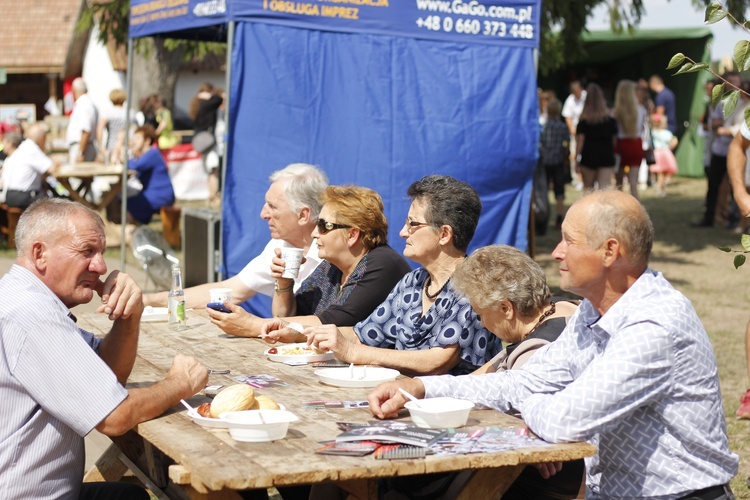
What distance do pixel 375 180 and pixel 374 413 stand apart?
520 centimetres

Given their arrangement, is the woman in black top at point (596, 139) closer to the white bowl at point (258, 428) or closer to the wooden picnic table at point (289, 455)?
the wooden picnic table at point (289, 455)

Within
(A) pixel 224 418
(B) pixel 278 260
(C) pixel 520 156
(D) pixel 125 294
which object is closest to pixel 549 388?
(A) pixel 224 418

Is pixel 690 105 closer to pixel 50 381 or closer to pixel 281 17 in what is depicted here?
pixel 281 17

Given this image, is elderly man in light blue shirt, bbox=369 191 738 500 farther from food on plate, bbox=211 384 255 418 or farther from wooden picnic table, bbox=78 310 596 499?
food on plate, bbox=211 384 255 418

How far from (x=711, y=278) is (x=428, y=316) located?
7.87 metres

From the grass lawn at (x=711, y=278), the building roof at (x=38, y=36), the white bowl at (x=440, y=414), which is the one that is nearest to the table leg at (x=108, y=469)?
the white bowl at (x=440, y=414)

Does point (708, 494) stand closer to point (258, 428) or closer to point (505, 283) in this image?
point (505, 283)

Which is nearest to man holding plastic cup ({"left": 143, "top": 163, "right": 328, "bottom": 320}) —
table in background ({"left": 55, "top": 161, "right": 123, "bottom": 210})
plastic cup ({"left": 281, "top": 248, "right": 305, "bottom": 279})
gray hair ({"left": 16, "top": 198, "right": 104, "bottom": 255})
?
plastic cup ({"left": 281, "top": 248, "right": 305, "bottom": 279})

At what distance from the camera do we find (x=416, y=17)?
806 centimetres

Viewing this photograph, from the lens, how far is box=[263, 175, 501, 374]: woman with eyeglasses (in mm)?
3707

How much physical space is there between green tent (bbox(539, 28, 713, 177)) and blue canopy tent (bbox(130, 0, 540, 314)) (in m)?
12.9

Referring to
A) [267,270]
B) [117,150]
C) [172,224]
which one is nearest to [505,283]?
[267,270]

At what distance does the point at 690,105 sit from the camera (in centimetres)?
2170

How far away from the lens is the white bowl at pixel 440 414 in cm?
271
